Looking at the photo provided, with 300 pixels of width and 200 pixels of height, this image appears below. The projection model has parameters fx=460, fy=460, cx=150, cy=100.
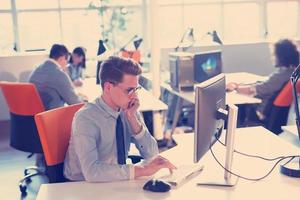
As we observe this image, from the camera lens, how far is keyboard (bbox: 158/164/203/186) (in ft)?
6.44

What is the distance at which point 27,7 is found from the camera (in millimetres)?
6852

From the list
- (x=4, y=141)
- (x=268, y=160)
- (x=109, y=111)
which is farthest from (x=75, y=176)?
(x=4, y=141)

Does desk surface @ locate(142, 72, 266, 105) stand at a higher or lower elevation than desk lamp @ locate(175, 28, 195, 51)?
lower

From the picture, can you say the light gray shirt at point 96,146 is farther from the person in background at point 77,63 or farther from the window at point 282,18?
the window at point 282,18

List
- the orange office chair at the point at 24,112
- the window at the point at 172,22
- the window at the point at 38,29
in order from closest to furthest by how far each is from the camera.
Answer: the orange office chair at the point at 24,112, the window at the point at 38,29, the window at the point at 172,22

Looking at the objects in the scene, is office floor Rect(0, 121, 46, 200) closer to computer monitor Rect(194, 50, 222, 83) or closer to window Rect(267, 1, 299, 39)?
computer monitor Rect(194, 50, 222, 83)

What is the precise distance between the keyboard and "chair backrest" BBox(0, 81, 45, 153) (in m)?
1.77

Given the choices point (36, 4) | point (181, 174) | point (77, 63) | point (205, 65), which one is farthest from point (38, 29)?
point (181, 174)

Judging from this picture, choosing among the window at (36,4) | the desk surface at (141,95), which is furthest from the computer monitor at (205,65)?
the window at (36,4)

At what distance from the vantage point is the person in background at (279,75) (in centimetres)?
404

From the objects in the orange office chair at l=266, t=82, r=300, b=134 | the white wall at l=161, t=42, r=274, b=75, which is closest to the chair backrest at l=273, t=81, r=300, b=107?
the orange office chair at l=266, t=82, r=300, b=134

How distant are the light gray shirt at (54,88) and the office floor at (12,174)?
2.28ft

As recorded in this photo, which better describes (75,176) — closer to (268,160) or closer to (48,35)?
(268,160)

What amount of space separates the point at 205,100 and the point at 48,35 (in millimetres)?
5622
